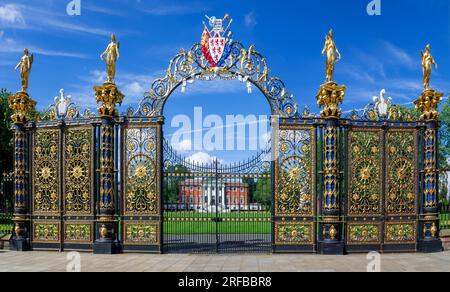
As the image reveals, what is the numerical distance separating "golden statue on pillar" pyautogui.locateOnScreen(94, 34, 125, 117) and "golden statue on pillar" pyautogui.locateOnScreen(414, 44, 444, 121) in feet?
27.3

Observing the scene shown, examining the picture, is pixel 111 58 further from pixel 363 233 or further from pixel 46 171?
pixel 363 233

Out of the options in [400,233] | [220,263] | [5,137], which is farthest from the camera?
[5,137]

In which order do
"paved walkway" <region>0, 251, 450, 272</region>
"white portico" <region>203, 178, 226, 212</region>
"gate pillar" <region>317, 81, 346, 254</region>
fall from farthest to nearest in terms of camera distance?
"white portico" <region>203, 178, 226, 212</region> → "gate pillar" <region>317, 81, 346, 254</region> → "paved walkway" <region>0, 251, 450, 272</region>

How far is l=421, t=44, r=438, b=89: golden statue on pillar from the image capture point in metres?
11.2

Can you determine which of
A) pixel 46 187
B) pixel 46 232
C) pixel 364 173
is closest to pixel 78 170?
pixel 46 187

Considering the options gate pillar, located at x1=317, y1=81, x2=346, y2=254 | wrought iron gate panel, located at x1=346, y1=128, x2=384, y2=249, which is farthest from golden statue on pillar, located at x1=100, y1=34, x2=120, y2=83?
wrought iron gate panel, located at x1=346, y1=128, x2=384, y2=249

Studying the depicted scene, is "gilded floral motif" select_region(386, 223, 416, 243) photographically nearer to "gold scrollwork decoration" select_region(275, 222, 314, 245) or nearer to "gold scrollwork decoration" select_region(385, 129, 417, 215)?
"gold scrollwork decoration" select_region(385, 129, 417, 215)

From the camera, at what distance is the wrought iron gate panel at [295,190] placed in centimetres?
1063

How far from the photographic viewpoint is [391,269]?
8.66m

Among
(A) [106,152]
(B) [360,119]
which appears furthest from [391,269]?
(A) [106,152]

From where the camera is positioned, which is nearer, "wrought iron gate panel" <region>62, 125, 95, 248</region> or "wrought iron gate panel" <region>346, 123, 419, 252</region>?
Result: "wrought iron gate panel" <region>346, 123, 419, 252</region>

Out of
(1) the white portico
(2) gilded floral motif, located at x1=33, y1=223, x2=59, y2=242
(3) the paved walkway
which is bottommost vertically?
(3) the paved walkway

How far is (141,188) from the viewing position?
10.9 m

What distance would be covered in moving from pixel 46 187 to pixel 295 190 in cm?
689
